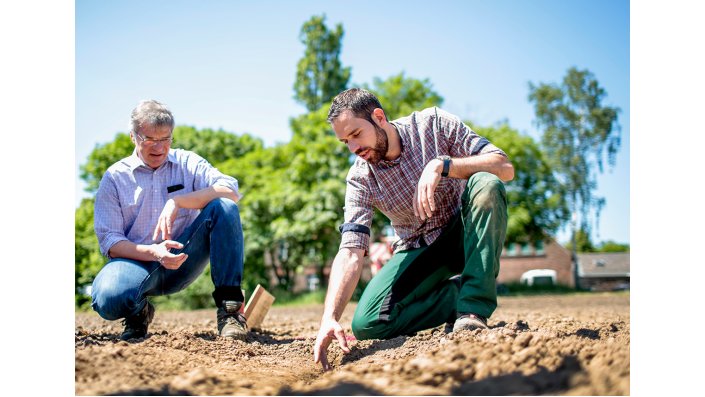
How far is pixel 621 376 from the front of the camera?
183cm

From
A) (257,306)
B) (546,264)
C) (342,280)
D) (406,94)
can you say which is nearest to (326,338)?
(342,280)

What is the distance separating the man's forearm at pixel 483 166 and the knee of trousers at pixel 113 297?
183 cm

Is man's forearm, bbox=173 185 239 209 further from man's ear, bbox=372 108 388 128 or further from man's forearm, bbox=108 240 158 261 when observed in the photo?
man's ear, bbox=372 108 388 128

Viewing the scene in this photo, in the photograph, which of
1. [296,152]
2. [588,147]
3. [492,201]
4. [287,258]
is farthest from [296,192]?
[492,201]

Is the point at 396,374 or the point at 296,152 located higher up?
the point at 296,152

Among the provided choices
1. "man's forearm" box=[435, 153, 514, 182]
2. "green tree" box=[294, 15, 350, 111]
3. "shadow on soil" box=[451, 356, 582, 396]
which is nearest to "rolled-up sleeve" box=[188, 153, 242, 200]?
"man's forearm" box=[435, 153, 514, 182]

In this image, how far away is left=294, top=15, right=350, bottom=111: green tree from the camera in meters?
31.1

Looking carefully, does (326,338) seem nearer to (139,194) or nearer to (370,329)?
(370,329)

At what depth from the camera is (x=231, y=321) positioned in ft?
11.8

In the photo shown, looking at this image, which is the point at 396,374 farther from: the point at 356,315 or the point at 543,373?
the point at 356,315

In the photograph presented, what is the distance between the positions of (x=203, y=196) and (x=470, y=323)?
1.69 meters

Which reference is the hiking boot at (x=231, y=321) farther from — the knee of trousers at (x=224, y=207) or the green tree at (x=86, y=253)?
the green tree at (x=86, y=253)

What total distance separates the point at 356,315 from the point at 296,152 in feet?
59.8

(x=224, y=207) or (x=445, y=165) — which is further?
(x=224, y=207)
